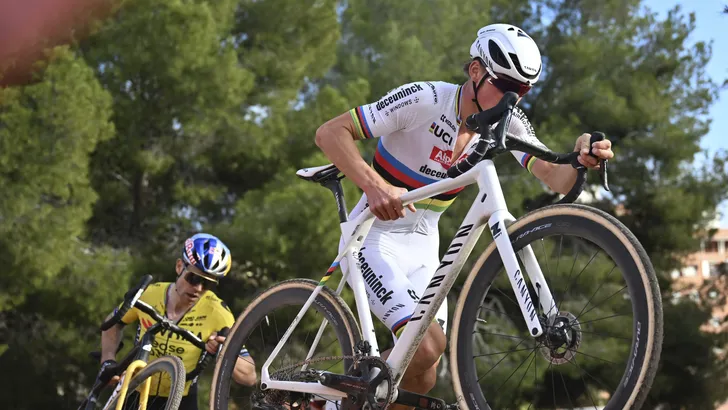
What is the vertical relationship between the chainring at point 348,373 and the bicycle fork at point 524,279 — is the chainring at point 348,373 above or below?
below

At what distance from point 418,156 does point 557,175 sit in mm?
568

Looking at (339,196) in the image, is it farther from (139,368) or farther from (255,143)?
(255,143)

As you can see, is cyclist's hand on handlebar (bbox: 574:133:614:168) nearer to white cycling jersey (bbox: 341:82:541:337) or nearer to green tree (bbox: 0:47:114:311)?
white cycling jersey (bbox: 341:82:541:337)

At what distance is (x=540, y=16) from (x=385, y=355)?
22.7 meters

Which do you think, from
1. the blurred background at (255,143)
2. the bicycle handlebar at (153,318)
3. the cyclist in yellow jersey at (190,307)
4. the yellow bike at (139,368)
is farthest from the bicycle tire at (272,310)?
the blurred background at (255,143)

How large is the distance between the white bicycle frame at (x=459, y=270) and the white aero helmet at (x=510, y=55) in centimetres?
45

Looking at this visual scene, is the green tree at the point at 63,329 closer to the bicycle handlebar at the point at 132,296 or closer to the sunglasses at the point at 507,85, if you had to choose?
the bicycle handlebar at the point at 132,296

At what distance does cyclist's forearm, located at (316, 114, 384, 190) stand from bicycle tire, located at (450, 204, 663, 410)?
2.05ft

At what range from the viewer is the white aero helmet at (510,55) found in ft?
11.5

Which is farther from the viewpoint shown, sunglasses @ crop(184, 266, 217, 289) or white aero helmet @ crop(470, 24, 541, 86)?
sunglasses @ crop(184, 266, 217, 289)

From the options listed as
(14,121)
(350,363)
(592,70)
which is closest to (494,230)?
(350,363)

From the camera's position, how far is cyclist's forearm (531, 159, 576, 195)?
3.75 m

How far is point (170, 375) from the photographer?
16.2 ft

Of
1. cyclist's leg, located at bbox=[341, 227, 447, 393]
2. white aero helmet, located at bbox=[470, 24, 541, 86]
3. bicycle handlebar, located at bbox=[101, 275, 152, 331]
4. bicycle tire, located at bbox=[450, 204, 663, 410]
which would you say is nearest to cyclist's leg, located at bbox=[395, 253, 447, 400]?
cyclist's leg, located at bbox=[341, 227, 447, 393]
